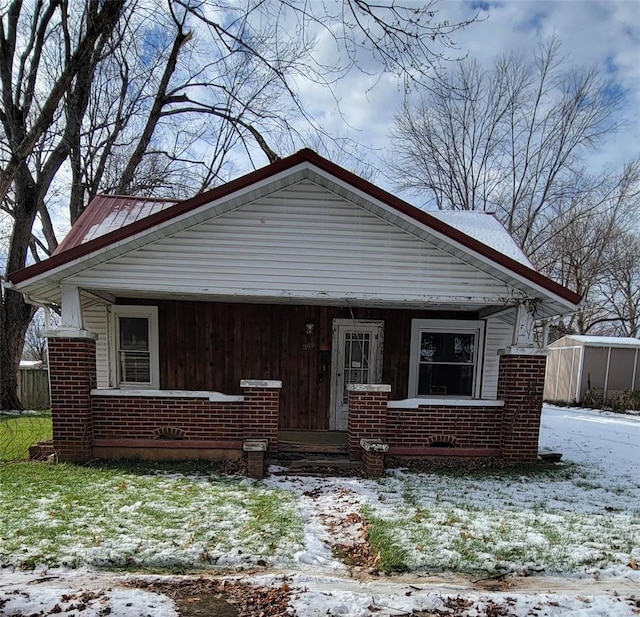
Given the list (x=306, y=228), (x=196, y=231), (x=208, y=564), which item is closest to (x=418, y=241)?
(x=306, y=228)

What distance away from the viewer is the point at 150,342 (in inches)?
308

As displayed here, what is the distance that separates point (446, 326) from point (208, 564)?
5.87m

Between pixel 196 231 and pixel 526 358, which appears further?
pixel 526 358

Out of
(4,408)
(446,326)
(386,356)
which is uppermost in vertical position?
(446,326)

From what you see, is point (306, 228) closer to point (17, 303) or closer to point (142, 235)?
point (142, 235)

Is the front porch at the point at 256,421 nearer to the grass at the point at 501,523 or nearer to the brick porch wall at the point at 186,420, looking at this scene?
the brick porch wall at the point at 186,420

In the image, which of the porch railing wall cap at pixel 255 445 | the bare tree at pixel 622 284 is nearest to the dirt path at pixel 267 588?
the porch railing wall cap at pixel 255 445

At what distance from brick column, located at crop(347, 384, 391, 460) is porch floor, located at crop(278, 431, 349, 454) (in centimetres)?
27

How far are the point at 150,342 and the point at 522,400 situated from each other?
647 cm

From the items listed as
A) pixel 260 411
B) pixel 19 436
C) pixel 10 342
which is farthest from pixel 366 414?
pixel 10 342

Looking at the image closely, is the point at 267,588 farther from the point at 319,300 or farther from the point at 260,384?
the point at 319,300

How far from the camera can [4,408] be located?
1242cm

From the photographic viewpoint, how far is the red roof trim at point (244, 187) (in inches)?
226

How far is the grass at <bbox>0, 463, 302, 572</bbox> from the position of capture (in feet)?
11.8
